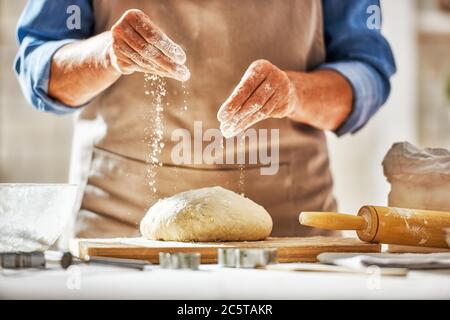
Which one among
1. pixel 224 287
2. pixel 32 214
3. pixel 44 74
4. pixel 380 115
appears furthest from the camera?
pixel 380 115

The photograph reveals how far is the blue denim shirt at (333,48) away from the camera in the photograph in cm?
103

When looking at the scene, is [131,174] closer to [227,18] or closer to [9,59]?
[227,18]

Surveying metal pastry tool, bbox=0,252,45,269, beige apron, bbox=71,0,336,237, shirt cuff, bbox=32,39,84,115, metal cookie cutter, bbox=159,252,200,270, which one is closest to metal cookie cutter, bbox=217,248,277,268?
metal cookie cutter, bbox=159,252,200,270

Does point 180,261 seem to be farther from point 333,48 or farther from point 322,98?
point 333,48

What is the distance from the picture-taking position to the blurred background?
1.62 m

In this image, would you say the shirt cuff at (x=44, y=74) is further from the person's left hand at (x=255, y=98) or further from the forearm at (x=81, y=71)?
the person's left hand at (x=255, y=98)

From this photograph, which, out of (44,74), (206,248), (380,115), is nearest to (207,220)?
(206,248)

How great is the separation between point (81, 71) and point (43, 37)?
122mm

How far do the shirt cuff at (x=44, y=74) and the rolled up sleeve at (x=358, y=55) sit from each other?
36cm

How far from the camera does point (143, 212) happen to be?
3.33 feet

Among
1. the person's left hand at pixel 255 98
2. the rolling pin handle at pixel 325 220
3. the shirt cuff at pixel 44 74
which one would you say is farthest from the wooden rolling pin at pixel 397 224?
→ the shirt cuff at pixel 44 74

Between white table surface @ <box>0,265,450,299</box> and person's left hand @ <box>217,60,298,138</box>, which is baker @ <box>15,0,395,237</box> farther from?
white table surface @ <box>0,265,450,299</box>

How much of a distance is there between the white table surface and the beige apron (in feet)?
1.13

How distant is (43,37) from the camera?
3.47 ft
